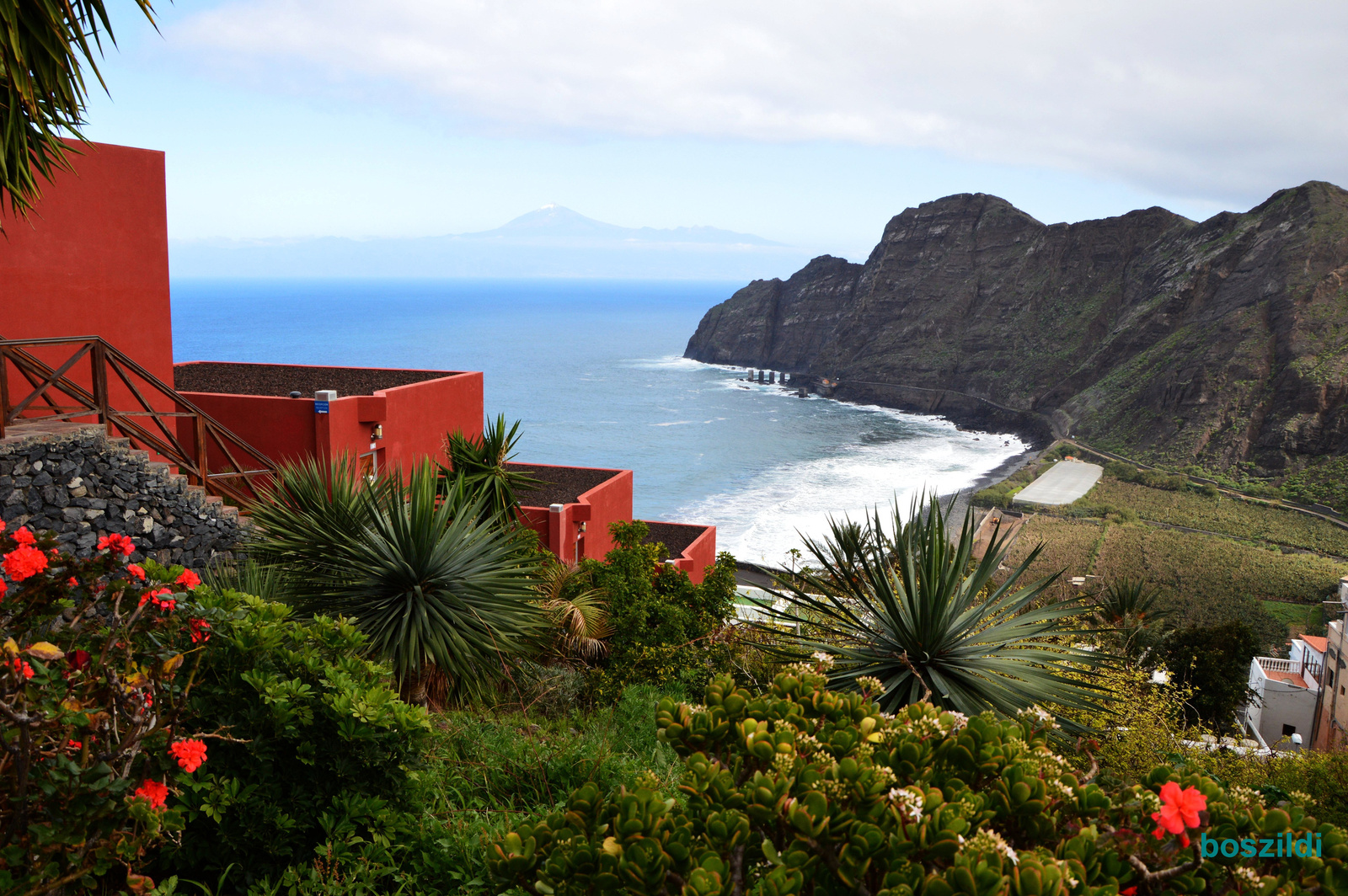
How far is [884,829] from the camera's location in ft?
6.28

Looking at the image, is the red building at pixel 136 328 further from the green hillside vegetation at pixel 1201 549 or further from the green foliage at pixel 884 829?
the green hillside vegetation at pixel 1201 549

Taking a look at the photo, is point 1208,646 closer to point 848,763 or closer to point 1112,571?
point 1112,571

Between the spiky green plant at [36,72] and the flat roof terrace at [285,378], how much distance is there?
1016cm

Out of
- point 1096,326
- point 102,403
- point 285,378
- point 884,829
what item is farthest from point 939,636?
point 1096,326

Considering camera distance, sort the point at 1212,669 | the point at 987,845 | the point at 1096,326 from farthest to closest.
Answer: the point at 1096,326
the point at 1212,669
the point at 987,845

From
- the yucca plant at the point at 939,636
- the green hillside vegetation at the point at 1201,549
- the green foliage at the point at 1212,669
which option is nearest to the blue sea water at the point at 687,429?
the green foliage at the point at 1212,669

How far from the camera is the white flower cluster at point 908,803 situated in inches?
74.6

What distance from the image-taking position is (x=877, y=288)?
367 feet

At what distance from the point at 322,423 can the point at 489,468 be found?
232 centimetres

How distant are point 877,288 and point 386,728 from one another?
114434 mm

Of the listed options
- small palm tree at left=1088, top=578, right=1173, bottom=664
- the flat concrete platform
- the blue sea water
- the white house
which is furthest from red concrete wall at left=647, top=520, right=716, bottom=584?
the flat concrete platform

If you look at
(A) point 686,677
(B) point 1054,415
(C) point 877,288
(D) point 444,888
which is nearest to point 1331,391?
(B) point 1054,415

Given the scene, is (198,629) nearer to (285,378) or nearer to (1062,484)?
(285,378)

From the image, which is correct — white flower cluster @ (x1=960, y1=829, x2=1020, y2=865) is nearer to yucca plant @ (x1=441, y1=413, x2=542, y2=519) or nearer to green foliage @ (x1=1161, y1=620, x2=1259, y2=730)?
yucca plant @ (x1=441, y1=413, x2=542, y2=519)
